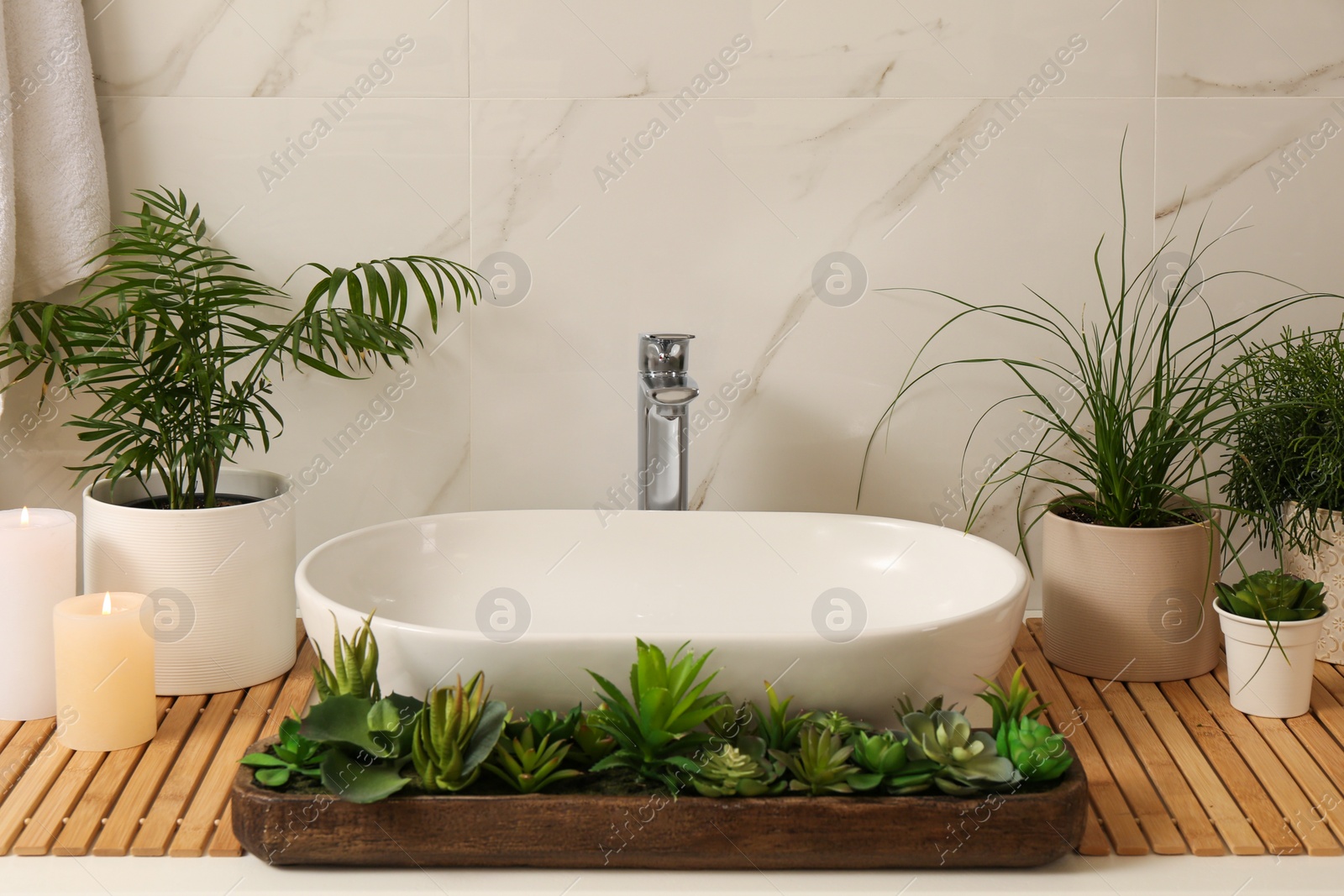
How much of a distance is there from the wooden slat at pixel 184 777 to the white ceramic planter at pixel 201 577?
0.13ft

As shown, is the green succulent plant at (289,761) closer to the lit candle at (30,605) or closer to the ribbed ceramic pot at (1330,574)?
the lit candle at (30,605)

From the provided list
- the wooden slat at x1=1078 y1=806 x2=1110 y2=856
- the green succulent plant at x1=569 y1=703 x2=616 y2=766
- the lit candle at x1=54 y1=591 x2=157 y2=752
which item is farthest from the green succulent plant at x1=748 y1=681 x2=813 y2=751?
the lit candle at x1=54 y1=591 x2=157 y2=752

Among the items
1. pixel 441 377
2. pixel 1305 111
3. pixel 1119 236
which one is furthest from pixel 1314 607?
pixel 441 377

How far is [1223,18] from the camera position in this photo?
1231mm

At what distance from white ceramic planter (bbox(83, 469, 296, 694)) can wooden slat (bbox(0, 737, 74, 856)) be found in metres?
0.13

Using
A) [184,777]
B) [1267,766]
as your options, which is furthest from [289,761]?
[1267,766]

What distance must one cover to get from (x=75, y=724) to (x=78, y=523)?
0.49 meters

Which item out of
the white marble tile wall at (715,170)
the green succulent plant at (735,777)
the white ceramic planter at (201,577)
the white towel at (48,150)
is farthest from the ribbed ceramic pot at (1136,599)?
the white towel at (48,150)

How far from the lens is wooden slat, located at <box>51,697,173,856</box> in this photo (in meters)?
0.78

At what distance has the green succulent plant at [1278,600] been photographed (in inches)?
39.5

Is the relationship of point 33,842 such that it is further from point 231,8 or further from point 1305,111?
point 1305,111

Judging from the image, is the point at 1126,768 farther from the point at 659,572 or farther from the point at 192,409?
the point at 192,409

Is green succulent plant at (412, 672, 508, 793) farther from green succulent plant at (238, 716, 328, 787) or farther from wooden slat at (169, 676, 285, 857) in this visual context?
wooden slat at (169, 676, 285, 857)

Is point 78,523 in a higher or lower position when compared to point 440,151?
lower
